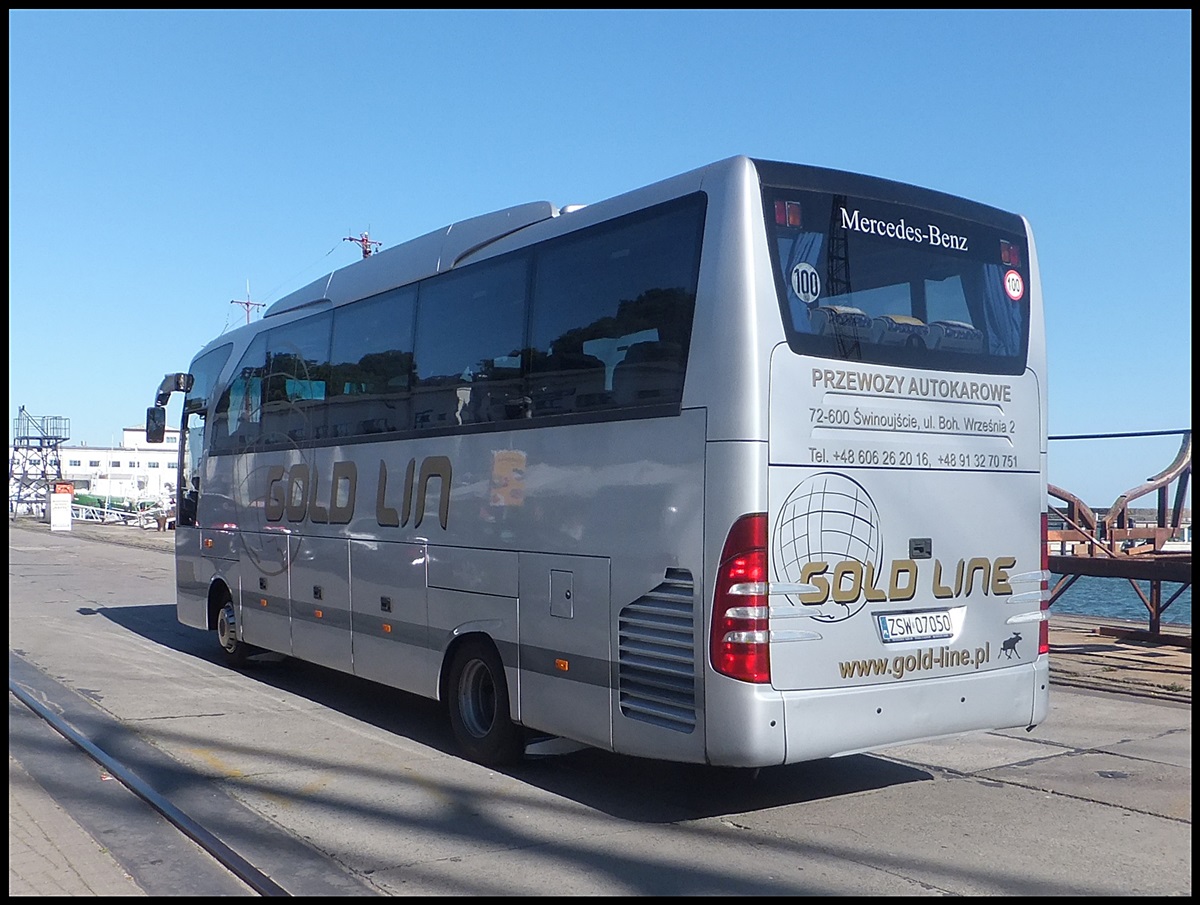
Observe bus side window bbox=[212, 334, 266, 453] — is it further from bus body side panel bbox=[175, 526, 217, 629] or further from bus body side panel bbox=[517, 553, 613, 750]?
bus body side panel bbox=[517, 553, 613, 750]

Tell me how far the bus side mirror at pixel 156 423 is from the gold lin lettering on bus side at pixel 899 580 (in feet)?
32.6

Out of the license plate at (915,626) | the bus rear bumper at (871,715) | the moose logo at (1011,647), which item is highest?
the license plate at (915,626)

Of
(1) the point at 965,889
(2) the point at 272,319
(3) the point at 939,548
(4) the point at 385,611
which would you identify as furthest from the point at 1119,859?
(2) the point at 272,319

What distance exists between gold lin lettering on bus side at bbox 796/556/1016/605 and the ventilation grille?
2.10 ft

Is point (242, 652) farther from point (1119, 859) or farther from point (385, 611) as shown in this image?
point (1119, 859)

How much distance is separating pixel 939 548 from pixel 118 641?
38.1ft

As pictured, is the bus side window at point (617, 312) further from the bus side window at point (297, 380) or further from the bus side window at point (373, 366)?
the bus side window at point (297, 380)

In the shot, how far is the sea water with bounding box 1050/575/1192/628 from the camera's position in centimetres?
1642

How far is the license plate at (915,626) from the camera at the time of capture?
6363 millimetres

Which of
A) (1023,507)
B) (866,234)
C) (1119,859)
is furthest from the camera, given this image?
(1023,507)

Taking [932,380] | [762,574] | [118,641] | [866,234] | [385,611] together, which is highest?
[866,234]

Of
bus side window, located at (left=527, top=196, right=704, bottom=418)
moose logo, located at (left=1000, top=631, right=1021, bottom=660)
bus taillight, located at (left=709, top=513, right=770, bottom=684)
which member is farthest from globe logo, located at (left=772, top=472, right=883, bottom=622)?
moose logo, located at (left=1000, top=631, right=1021, bottom=660)

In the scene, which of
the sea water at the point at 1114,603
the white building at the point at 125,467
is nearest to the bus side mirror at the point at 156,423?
the sea water at the point at 1114,603

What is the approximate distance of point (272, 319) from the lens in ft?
39.1
